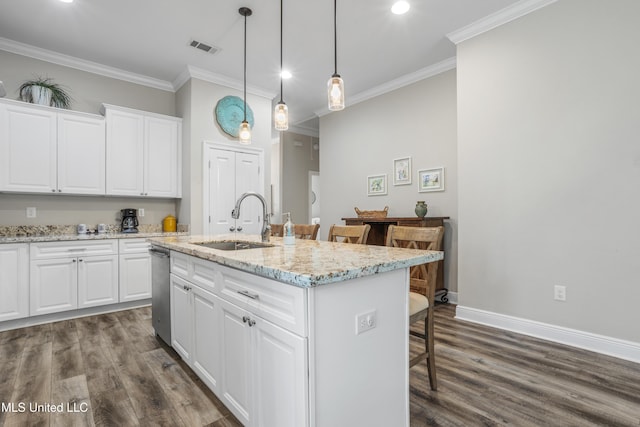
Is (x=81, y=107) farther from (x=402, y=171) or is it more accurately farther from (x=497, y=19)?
(x=497, y=19)

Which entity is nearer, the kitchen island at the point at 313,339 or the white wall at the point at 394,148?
the kitchen island at the point at 313,339

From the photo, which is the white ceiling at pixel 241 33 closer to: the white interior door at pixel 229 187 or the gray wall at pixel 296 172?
the white interior door at pixel 229 187

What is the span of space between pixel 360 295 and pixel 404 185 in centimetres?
340

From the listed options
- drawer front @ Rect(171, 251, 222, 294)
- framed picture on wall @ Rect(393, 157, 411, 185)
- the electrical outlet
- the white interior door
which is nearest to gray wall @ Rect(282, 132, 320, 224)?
the white interior door

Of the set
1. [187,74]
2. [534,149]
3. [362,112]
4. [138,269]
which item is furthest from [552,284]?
[187,74]

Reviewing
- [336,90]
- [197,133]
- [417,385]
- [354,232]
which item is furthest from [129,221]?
[417,385]

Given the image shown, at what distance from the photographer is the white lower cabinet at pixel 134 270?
364 centimetres

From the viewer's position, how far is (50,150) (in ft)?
11.3

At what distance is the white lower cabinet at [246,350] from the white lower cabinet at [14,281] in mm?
2195

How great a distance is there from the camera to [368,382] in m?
1.28


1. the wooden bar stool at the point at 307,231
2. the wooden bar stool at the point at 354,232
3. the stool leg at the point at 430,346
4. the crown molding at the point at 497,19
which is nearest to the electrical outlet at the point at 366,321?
the stool leg at the point at 430,346

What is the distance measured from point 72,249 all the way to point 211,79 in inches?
104

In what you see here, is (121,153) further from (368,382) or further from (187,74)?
(368,382)

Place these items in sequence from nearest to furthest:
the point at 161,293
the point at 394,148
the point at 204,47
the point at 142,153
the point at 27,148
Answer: the point at 161,293 < the point at 27,148 < the point at 204,47 < the point at 142,153 < the point at 394,148
